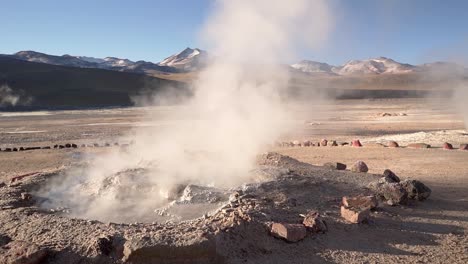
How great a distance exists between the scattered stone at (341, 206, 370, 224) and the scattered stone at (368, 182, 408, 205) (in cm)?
106

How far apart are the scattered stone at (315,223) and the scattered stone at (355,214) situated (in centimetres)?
54

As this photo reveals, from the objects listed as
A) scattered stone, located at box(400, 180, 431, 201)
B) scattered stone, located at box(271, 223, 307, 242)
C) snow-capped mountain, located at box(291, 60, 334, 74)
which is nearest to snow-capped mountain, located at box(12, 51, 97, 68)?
snow-capped mountain, located at box(291, 60, 334, 74)

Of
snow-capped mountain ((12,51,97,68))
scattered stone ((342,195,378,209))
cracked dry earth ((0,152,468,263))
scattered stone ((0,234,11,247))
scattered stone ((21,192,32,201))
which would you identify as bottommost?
scattered stone ((0,234,11,247))

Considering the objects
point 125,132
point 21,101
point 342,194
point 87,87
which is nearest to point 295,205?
point 342,194

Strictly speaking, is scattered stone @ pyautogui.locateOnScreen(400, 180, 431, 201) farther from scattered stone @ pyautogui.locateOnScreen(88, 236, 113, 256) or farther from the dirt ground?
scattered stone @ pyautogui.locateOnScreen(88, 236, 113, 256)

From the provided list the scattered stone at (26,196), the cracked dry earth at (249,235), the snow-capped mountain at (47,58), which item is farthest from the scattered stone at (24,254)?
the snow-capped mountain at (47,58)

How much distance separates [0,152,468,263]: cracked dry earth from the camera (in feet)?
17.7

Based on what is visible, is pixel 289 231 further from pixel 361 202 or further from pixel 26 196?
pixel 26 196

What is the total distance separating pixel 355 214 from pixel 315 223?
780 millimetres

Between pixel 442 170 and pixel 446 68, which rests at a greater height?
pixel 446 68

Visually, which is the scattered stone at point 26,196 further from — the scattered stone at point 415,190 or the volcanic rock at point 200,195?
the scattered stone at point 415,190

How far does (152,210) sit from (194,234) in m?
1.97

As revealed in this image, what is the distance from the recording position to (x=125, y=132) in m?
24.4

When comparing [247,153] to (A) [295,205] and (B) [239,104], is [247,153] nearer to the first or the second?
(B) [239,104]
